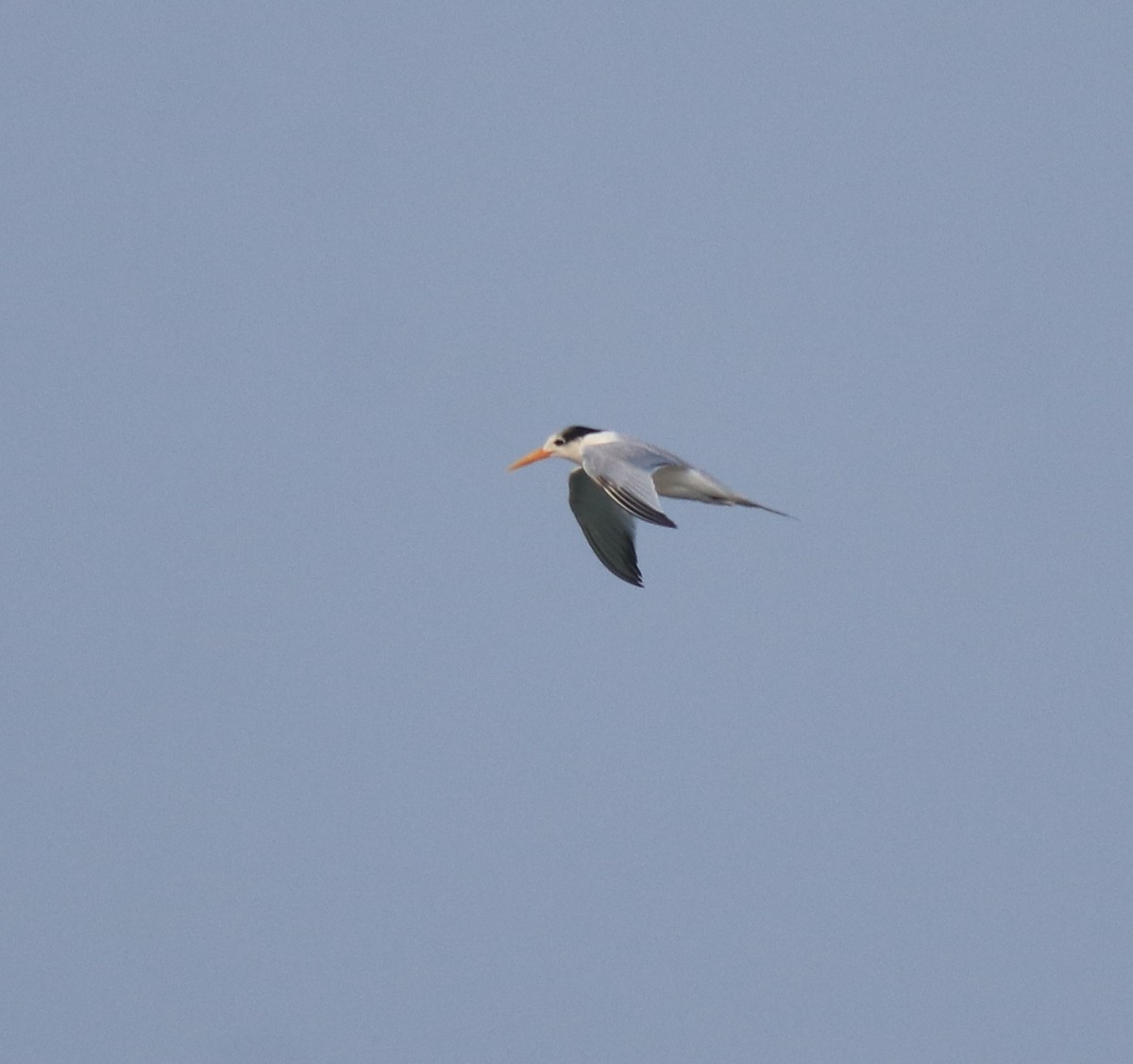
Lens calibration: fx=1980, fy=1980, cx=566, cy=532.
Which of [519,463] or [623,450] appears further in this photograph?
[519,463]

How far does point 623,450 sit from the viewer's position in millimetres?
17094

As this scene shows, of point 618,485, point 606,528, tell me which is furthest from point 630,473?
point 606,528

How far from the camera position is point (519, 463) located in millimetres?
19281

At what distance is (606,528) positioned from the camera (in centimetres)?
1905

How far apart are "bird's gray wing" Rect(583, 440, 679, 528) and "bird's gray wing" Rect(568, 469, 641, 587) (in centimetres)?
148

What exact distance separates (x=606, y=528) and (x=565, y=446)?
888 mm

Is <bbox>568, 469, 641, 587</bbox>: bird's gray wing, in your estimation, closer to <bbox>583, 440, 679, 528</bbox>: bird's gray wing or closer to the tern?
the tern

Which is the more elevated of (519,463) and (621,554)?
(519,463)

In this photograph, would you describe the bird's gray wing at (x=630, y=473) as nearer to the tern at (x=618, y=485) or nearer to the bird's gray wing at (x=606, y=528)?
the tern at (x=618, y=485)

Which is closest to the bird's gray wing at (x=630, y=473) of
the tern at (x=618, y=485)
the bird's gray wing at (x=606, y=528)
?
the tern at (x=618, y=485)

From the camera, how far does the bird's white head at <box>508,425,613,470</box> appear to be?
1870 cm

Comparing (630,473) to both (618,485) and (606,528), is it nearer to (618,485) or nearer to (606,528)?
(618,485)

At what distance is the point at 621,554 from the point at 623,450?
2.14 meters

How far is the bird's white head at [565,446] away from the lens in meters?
18.7
